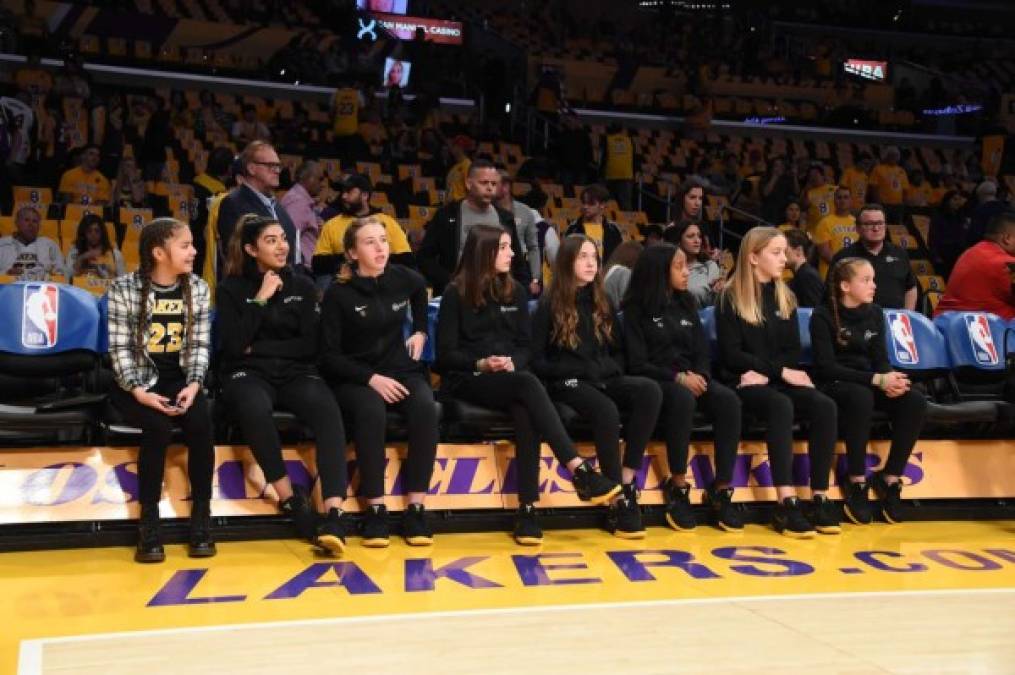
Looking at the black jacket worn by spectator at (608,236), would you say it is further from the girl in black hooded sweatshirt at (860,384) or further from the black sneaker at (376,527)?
the black sneaker at (376,527)

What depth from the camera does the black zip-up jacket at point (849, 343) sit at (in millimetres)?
7008

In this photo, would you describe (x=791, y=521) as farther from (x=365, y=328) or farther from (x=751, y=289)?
(x=365, y=328)

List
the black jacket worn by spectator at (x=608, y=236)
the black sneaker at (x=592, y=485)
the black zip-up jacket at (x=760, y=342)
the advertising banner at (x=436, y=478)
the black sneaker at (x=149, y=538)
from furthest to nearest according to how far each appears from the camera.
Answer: the black jacket worn by spectator at (x=608, y=236) → the black zip-up jacket at (x=760, y=342) → the black sneaker at (x=592, y=485) → the advertising banner at (x=436, y=478) → the black sneaker at (x=149, y=538)

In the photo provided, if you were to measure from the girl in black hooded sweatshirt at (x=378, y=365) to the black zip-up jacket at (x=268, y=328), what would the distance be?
12 centimetres

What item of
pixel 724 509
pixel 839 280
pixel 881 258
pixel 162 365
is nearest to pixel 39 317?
pixel 162 365

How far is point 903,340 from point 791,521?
166cm

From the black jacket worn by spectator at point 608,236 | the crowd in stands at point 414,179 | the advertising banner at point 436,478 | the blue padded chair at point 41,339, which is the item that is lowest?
the advertising banner at point 436,478

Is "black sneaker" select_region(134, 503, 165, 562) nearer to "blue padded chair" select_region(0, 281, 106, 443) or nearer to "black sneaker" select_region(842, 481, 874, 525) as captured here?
"blue padded chair" select_region(0, 281, 106, 443)

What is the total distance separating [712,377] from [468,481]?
168 centimetres

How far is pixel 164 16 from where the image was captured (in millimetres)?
19969

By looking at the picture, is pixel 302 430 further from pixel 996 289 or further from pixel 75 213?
pixel 75 213

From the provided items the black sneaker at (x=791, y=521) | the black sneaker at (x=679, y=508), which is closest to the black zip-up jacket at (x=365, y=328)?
the black sneaker at (x=679, y=508)

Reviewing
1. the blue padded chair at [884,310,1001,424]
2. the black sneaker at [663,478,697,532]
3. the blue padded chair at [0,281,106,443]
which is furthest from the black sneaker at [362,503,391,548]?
the blue padded chair at [884,310,1001,424]

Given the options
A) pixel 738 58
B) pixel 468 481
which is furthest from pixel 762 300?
pixel 738 58
